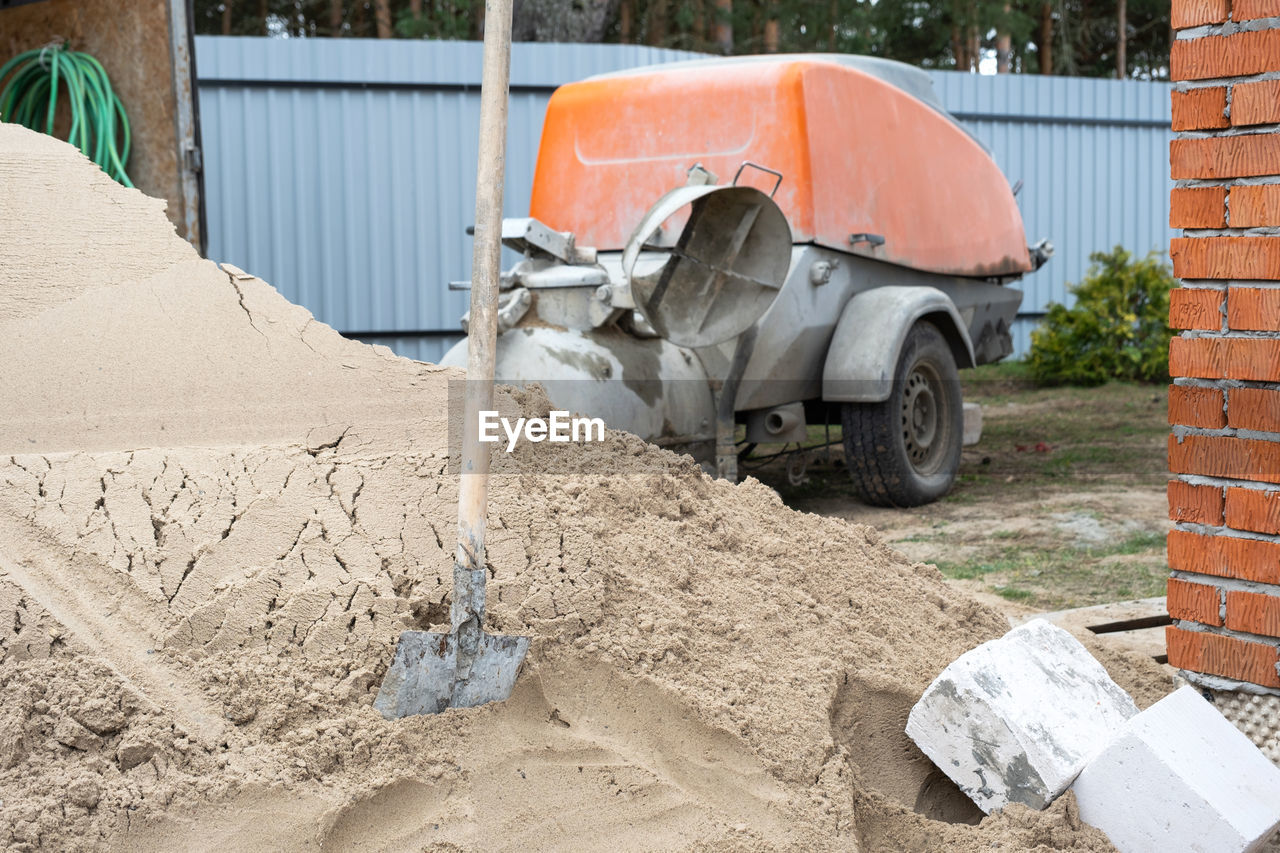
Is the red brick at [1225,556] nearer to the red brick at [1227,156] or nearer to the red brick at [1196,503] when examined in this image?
the red brick at [1196,503]

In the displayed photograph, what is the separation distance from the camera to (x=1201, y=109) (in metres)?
2.76

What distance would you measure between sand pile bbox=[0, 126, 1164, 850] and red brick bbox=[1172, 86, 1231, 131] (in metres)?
1.33

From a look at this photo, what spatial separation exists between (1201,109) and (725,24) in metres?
10.8

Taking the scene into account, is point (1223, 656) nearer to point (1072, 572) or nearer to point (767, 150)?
point (1072, 572)

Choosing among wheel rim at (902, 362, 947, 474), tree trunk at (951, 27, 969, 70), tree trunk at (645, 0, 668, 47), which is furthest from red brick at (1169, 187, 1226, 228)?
tree trunk at (951, 27, 969, 70)

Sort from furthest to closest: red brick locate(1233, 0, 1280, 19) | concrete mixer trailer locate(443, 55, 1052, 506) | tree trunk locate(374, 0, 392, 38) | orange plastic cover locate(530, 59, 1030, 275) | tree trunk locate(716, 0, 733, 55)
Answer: tree trunk locate(374, 0, 392, 38) < tree trunk locate(716, 0, 733, 55) < orange plastic cover locate(530, 59, 1030, 275) < concrete mixer trailer locate(443, 55, 1052, 506) < red brick locate(1233, 0, 1280, 19)

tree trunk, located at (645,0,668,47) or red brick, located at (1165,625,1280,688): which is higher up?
tree trunk, located at (645,0,668,47)

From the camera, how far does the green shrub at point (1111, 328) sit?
1099 centimetres

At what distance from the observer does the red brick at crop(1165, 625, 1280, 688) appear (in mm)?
2766

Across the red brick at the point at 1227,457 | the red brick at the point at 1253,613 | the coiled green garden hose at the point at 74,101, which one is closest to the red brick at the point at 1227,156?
the red brick at the point at 1227,457

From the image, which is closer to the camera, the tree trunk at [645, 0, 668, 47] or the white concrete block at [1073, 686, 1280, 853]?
the white concrete block at [1073, 686, 1280, 853]

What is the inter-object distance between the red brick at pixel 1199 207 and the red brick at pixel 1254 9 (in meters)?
0.38

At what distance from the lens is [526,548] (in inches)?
107

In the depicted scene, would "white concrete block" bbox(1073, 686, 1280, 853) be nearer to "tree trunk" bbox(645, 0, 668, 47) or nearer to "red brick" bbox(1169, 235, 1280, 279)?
"red brick" bbox(1169, 235, 1280, 279)
